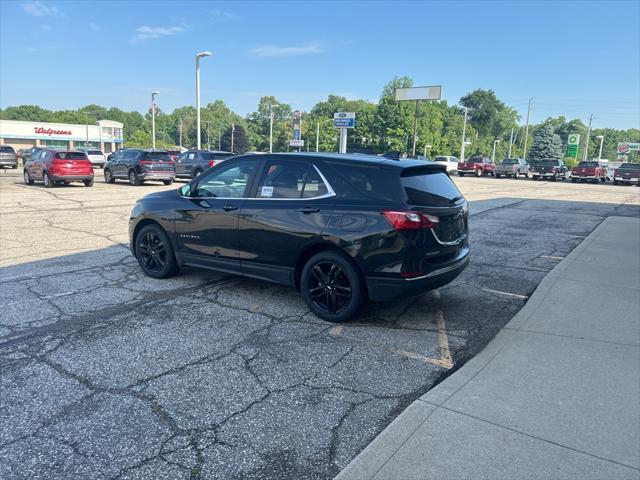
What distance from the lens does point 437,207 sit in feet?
A: 15.2

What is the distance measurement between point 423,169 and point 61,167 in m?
20.0

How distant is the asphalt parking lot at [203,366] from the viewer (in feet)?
9.04

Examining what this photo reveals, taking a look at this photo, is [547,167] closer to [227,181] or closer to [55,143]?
[227,181]

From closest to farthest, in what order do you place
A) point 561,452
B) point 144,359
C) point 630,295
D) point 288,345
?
point 561,452, point 144,359, point 288,345, point 630,295

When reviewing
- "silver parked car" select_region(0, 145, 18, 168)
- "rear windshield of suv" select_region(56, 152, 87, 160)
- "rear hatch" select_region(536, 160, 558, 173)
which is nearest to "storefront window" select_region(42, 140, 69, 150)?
"silver parked car" select_region(0, 145, 18, 168)

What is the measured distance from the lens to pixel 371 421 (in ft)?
10.2

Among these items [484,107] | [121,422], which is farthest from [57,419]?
[484,107]

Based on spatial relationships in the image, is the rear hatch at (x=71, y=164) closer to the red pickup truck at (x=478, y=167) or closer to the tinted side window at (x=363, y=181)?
the tinted side window at (x=363, y=181)

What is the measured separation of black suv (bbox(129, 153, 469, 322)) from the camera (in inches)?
174

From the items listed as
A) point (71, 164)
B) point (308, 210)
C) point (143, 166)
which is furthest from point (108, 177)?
point (308, 210)

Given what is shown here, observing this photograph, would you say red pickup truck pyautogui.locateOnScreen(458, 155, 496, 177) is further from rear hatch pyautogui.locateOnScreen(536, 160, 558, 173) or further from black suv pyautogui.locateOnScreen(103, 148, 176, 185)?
black suv pyautogui.locateOnScreen(103, 148, 176, 185)

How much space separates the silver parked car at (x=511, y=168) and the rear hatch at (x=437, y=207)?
144 ft

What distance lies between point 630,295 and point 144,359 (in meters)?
5.87

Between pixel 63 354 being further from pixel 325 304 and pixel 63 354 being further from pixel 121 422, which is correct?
pixel 325 304
